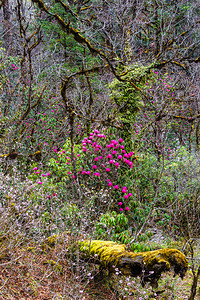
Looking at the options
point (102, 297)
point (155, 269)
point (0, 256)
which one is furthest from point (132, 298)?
point (0, 256)

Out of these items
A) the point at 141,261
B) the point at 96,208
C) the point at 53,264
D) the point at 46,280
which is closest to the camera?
the point at 141,261

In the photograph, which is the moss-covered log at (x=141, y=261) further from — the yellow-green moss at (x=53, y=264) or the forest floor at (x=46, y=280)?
the yellow-green moss at (x=53, y=264)

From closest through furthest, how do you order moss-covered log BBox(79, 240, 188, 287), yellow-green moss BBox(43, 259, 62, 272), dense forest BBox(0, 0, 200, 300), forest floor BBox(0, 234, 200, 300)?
moss-covered log BBox(79, 240, 188, 287) < forest floor BBox(0, 234, 200, 300) < dense forest BBox(0, 0, 200, 300) < yellow-green moss BBox(43, 259, 62, 272)

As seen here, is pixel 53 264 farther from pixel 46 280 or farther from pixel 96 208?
pixel 96 208

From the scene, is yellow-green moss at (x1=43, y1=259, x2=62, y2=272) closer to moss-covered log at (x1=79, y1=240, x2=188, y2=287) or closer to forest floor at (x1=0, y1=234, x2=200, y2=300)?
forest floor at (x1=0, y1=234, x2=200, y2=300)

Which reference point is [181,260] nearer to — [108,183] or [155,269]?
[155,269]

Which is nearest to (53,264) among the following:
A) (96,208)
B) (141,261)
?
(96,208)

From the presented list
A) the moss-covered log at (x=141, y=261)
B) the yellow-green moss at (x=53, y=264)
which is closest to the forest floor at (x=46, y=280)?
the yellow-green moss at (x=53, y=264)

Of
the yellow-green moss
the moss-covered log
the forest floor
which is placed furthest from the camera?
the yellow-green moss

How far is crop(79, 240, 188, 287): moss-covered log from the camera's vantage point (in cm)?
279

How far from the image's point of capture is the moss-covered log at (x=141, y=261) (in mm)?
2787

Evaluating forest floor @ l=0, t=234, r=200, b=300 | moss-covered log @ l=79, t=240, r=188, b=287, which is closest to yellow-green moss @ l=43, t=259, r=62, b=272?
forest floor @ l=0, t=234, r=200, b=300

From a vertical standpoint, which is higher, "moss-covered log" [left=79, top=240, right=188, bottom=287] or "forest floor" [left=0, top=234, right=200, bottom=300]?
"moss-covered log" [left=79, top=240, right=188, bottom=287]

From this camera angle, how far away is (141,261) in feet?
9.65
